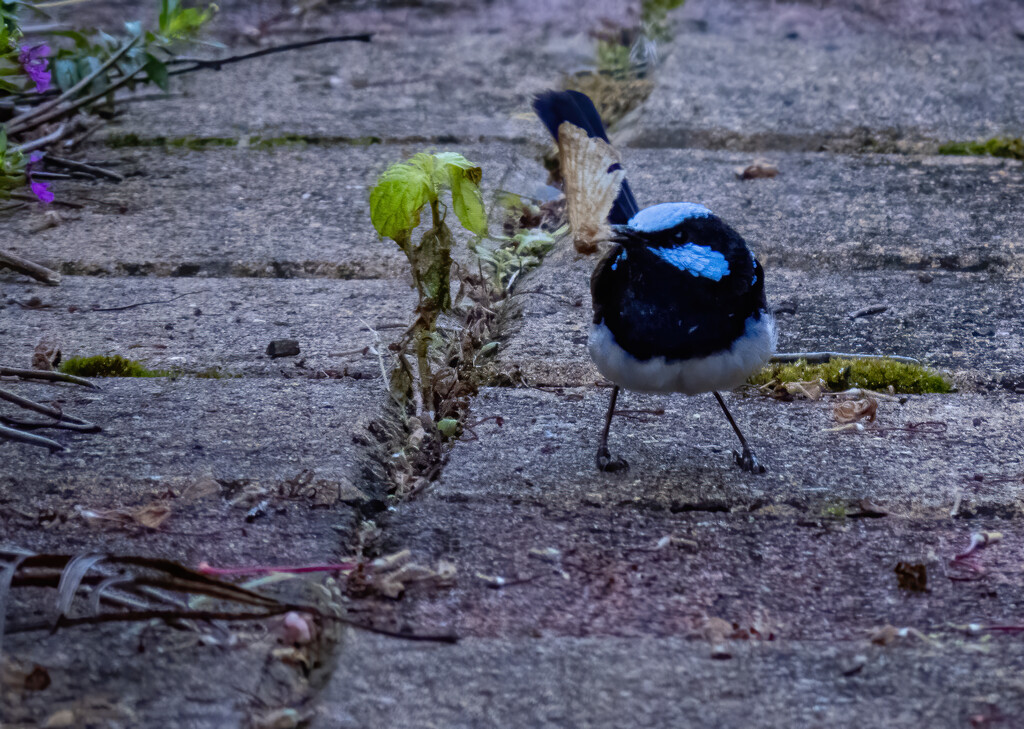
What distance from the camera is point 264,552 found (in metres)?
1.44

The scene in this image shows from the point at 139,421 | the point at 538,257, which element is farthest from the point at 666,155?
the point at 139,421

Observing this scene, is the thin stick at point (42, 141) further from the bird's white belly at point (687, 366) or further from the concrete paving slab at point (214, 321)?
the bird's white belly at point (687, 366)

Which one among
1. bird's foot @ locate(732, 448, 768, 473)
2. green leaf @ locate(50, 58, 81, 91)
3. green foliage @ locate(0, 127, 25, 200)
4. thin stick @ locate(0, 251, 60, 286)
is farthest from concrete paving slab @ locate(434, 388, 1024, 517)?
green leaf @ locate(50, 58, 81, 91)

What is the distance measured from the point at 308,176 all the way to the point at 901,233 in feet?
5.21

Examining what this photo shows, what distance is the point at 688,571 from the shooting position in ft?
4.81

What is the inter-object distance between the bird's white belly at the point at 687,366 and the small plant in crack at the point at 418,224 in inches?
11.7

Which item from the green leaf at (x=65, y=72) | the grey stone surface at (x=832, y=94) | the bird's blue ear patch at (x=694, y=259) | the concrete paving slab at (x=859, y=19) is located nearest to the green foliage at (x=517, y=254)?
the bird's blue ear patch at (x=694, y=259)

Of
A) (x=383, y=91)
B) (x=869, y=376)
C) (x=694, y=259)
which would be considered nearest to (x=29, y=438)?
(x=694, y=259)

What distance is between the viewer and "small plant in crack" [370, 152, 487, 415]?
1.70 meters

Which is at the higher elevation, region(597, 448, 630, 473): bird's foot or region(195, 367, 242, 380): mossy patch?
region(597, 448, 630, 473): bird's foot

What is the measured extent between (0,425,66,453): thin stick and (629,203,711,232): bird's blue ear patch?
1023 millimetres

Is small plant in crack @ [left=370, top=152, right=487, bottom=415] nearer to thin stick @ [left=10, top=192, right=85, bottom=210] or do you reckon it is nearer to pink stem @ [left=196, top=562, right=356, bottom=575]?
pink stem @ [left=196, top=562, right=356, bottom=575]

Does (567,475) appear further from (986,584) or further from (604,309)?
(986,584)

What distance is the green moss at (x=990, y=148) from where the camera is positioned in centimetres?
301
